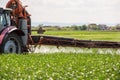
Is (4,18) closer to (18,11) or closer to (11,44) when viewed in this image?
(11,44)

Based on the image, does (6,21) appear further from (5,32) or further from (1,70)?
(1,70)

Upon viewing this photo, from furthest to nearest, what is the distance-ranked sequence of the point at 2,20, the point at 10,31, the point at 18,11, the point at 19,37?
the point at 18,11 → the point at 19,37 → the point at 2,20 → the point at 10,31

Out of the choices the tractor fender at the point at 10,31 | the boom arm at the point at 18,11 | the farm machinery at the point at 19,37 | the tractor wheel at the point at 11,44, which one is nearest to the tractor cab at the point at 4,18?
the farm machinery at the point at 19,37

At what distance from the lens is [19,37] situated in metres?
20.4

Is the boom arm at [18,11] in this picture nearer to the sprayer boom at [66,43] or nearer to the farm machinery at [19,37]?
the farm machinery at [19,37]

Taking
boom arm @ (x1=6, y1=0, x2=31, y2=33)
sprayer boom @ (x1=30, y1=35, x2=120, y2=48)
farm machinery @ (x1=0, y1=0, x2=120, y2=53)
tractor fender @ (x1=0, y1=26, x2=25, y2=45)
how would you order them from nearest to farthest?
tractor fender @ (x1=0, y1=26, x2=25, y2=45)
farm machinery @ (x1=0, y1=0, x2=120, y2=53)
boom arm @ (x1=6, y1=0, x2=31, y2=33)
sprayer boom @ (x1=30, y1=35, x2=120, y2=48)

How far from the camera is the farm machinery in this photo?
63.5ft

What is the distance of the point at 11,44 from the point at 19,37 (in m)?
0.84

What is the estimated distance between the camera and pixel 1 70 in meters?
11.8

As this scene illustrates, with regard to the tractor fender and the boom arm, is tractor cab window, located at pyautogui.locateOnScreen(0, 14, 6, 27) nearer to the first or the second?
the tractor fender

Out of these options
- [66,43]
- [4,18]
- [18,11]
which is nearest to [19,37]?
[4,18]

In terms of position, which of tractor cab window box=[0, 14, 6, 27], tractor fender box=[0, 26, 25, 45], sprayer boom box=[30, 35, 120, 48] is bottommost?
sprayer boom box=[30, 35, 120, 48]

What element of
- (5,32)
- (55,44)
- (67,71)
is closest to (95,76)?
(67,71)

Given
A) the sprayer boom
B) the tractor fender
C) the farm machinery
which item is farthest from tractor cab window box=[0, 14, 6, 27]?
the sprayer boom
